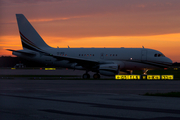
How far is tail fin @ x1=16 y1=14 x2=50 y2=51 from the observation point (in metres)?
42.3

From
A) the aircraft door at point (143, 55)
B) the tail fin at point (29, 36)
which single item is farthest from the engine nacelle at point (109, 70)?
the tail fin at point (29, 36)

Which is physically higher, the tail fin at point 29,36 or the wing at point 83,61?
the tail fin at point 29,36

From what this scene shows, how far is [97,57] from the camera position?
39469 millimetres

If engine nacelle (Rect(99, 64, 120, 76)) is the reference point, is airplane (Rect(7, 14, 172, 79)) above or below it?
above

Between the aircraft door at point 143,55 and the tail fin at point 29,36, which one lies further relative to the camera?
the tail fin at point 29,36

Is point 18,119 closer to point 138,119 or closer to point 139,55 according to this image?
point 138,119

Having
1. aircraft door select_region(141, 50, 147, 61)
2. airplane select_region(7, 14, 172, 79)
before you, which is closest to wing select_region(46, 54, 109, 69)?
airplane select_region(7, 14, 172, 79)

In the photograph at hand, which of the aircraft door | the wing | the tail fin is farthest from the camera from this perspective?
the tail fin

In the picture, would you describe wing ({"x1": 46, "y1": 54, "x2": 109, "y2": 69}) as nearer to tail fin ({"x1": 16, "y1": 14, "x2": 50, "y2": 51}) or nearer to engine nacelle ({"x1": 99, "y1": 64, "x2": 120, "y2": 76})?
engine nacelle ({"x1": 99, "y1": 64, "x2": 120, "y2": 76})

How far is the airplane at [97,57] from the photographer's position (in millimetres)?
37031

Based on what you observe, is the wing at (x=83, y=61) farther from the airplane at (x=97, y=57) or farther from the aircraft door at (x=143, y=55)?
the aircraft door at (x=143, y=55)

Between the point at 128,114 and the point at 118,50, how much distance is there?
2967 centimetres

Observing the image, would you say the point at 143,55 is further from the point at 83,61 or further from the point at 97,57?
the point at 83,61

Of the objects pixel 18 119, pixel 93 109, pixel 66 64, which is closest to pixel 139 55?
pixel 66 64
